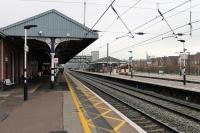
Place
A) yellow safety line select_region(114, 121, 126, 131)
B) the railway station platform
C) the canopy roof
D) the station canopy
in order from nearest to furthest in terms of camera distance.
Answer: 1. the railway station platform
2. yellow safety line select_region(114, 121, 126, 131)
3. the station canopy
4. the canopy roof

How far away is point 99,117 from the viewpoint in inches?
557

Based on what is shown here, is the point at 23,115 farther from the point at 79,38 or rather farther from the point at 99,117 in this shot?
the point at 79,38

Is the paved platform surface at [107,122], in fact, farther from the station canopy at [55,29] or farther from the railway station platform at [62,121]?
the station canopy at [55,29]

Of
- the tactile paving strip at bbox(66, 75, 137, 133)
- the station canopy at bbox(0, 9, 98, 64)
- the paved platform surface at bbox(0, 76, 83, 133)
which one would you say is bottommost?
the tactile paving strip at bbox(66, 75, 137, 133)

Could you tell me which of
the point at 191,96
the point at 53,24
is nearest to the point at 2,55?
the point at 53,24

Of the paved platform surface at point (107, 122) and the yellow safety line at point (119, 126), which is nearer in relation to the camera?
the paved platform surface at point (107, 122)

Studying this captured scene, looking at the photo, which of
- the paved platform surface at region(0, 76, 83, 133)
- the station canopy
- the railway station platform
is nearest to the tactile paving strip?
the railway station platform

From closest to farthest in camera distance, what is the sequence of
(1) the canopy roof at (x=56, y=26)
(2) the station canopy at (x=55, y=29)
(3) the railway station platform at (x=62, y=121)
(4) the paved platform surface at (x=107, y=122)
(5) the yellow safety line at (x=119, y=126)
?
1. (3) the railway station platform at (x=62, y=121)
2. (4) the paved platform surface at (x=107, y=122)
3. (5) the yellow safety line at (x=119, y=126)
4. (2) the station canopy at (x=55, y=29)
5. (1) the canopy roof at (x=56, y=26)

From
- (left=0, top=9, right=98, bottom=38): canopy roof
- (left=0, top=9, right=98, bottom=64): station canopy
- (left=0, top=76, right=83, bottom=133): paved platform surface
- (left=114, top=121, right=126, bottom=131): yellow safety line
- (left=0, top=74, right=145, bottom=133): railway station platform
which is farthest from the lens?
(left=0, top=9, right=98, bottom=38): canopy roof

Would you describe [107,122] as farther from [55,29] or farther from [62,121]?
[55,29]

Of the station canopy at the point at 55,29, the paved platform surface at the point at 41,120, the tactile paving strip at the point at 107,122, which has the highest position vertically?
the station canopy at the point at 55,29

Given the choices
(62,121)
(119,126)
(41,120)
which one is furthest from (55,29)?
(119,126)

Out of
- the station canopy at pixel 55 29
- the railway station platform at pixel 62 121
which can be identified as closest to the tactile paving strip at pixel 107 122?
the railway station platform at pixel 62 121

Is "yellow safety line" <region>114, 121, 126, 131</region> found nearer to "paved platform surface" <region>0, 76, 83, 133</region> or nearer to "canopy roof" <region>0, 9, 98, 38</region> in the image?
"paved platform surface" <region>0, 76, 83, 133</region>
